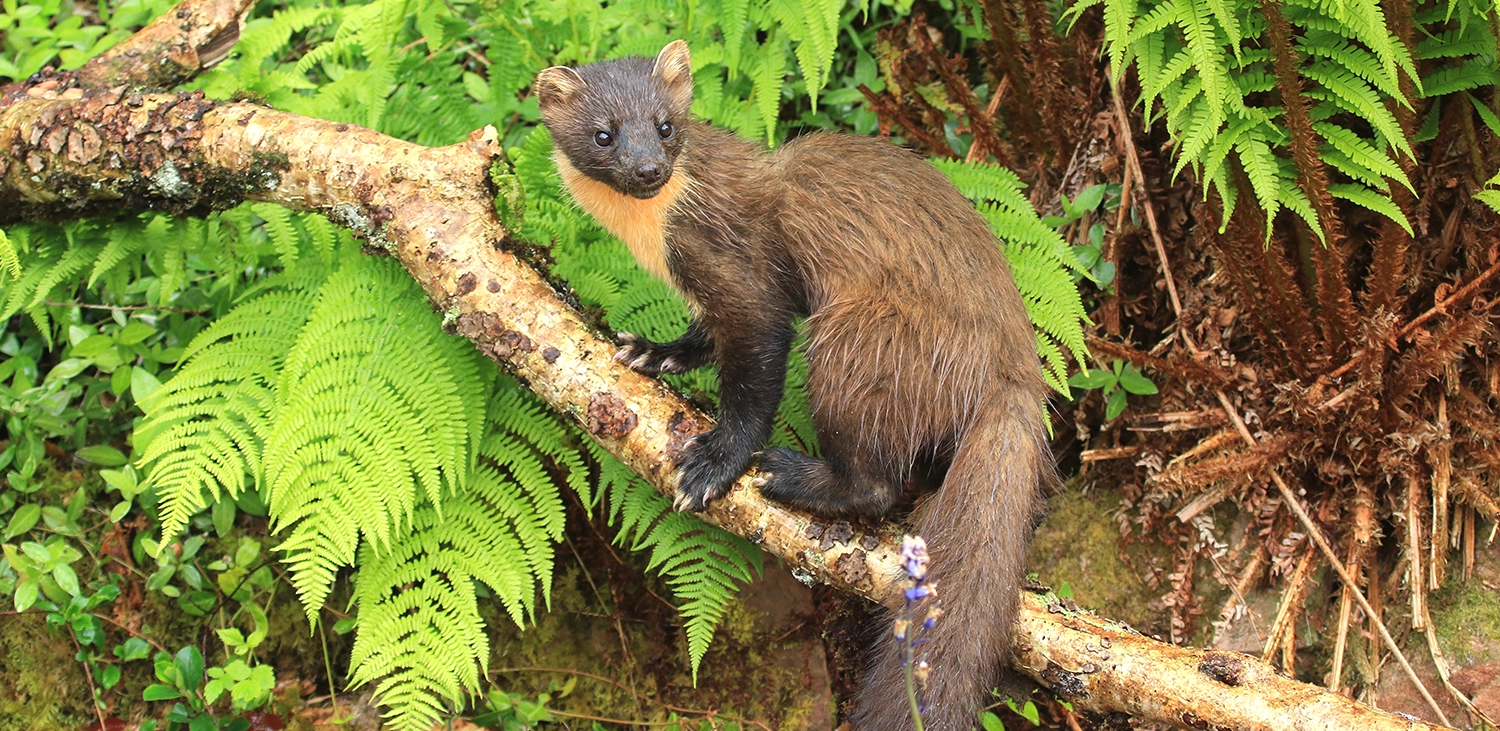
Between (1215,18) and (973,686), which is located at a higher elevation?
(1215,18)

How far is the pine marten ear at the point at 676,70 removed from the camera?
14.5ft

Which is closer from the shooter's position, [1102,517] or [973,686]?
[973,686]

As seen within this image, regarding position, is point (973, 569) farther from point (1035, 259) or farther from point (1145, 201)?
point (1145, 201)

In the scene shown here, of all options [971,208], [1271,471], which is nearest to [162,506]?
[971,208]

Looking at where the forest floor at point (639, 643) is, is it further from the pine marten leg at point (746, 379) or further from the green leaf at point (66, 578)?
the pine marten leg at point (746, 379)

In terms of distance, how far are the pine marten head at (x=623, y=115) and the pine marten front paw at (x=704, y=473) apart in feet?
3.41

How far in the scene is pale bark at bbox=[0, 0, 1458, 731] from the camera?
127 inches

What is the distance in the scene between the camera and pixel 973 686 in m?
3.28

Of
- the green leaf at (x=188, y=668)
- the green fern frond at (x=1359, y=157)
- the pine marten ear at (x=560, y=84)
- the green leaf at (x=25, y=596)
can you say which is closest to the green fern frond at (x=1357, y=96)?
the green fern frond at (x=1359, y=157)

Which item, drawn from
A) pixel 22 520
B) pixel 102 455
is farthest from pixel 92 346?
pixel 22 520

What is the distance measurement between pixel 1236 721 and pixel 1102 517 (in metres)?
1.92

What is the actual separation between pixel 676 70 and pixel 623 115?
1.22 ft

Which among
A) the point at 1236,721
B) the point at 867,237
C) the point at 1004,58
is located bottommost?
the point at 1236,721

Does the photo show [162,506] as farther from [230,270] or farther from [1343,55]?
[1343,55]
